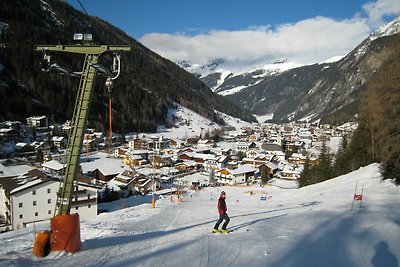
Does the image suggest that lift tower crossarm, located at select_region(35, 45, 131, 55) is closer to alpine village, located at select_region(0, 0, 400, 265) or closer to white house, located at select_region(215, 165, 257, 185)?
alpine village, located at select_region(0, 0, 400, 265)

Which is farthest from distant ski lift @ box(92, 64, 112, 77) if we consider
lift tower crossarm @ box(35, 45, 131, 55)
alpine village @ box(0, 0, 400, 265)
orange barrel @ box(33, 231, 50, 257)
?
orange barrel @ box(33, 231, 50, 257)

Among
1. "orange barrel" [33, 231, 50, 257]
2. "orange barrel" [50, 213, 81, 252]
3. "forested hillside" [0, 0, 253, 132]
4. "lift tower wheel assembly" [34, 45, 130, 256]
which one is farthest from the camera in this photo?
"forested hillside" [0, 0, 253, 132]

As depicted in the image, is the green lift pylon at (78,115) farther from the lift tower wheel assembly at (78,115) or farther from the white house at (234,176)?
the white house at (234,176)

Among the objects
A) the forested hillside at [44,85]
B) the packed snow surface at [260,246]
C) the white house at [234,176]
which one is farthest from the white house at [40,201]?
the forested hillside at [44,85]

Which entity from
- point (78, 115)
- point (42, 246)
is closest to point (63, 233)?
point (42, 246)

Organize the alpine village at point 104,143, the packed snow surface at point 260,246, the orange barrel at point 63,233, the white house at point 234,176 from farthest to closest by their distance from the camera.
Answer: the white house at point 234,176
the alpine village at point 104,143
the orange barrel at point 63,233
the packed snow surface at point 260,246

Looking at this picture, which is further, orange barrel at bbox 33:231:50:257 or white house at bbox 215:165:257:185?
white house at bbox 215:165:257:185

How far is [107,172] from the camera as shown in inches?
2648

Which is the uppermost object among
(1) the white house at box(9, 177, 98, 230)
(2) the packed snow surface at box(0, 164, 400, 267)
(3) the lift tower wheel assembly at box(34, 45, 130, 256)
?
(3) the lift tower wheel assembly at box(34, 45, 130, 256)

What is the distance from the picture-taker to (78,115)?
917 cm

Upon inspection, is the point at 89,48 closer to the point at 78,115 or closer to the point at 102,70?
the point at 102,70

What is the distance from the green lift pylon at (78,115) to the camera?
915cm

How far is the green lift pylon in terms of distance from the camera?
9.15 metres

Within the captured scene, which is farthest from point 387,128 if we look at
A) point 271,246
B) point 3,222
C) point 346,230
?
point 3,222
